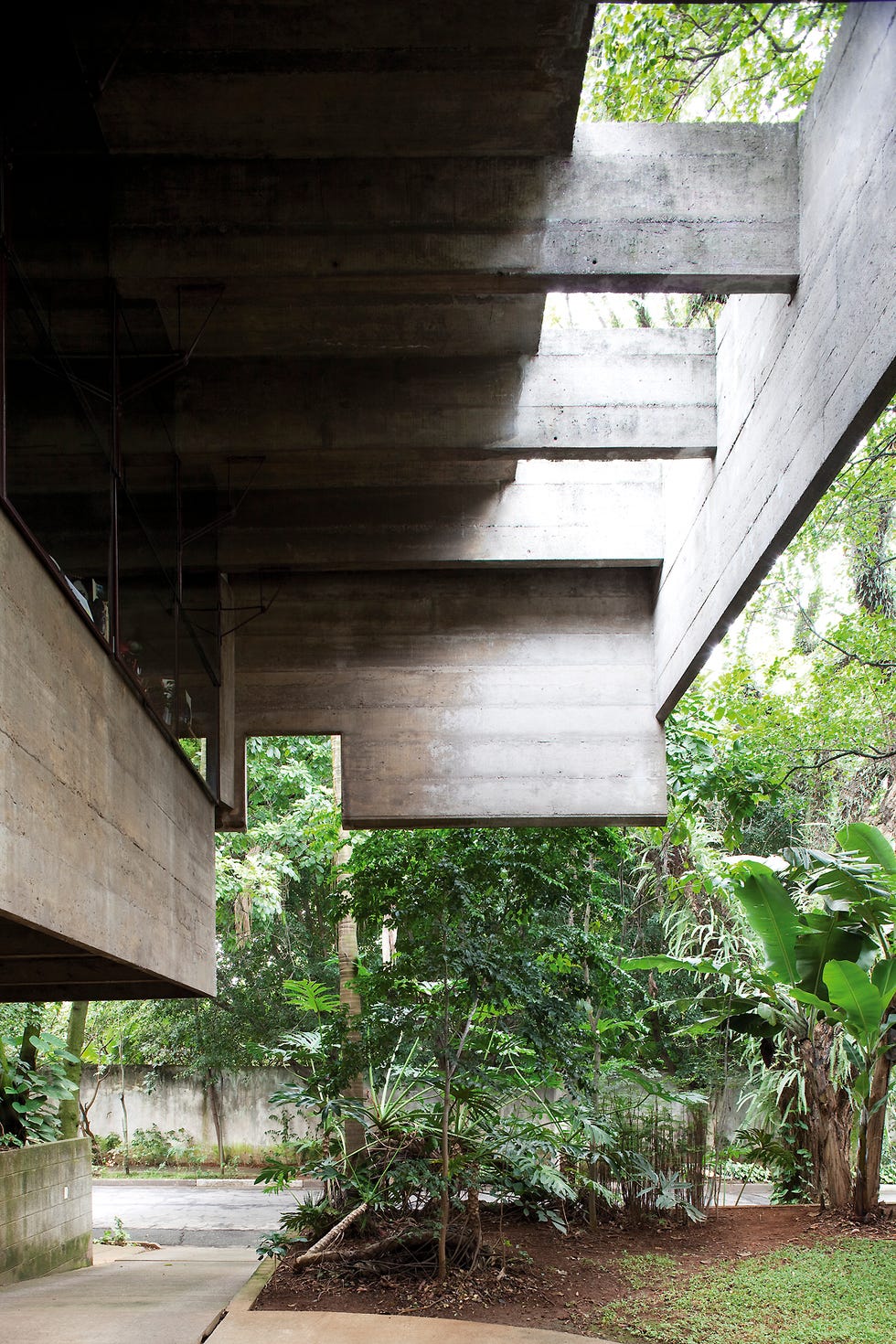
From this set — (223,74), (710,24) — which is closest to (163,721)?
(223,74)

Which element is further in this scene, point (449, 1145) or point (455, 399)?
point (449, 1145)

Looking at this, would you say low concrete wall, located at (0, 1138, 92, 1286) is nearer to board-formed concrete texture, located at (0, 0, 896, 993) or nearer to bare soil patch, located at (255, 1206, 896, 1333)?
bare soil patch, located at (255, 1206, 896, 1333)

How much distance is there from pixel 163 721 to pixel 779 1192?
6.78 metres

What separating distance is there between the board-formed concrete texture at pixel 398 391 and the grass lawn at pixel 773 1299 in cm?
269

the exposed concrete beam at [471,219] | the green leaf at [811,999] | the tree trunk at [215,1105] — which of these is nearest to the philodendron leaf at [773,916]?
the green leaf at [811,999]

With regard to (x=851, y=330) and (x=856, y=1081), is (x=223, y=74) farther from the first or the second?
(x=856, y=1081)

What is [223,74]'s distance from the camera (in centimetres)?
351

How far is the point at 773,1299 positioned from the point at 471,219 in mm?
5467

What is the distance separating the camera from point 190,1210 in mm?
13594

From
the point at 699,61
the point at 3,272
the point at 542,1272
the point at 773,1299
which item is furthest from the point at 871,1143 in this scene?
the point at 3,272

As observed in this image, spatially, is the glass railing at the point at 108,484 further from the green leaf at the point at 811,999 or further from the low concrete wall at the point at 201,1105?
the low concrete wall at the point at 201,1105

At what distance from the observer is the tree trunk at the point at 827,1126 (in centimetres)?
748

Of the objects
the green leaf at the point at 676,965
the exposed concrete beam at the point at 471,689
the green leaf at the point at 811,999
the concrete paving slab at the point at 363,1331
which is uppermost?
the exposed concrete beam at the point at 471,689

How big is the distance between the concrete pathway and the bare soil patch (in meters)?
4.46
